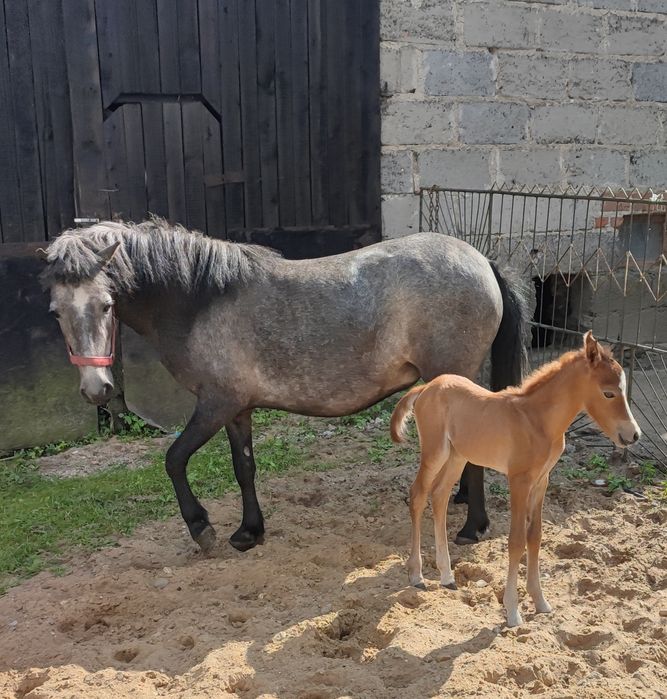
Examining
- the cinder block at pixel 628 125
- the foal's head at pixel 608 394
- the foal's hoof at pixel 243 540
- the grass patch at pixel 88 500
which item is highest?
the cinder block at pixel 628 125

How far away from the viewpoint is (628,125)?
25.2 feet

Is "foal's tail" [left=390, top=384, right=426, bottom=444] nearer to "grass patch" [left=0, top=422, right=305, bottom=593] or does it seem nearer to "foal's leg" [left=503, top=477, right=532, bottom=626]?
"foal's leg" [left=503, top=477, right=532, bottom=626]

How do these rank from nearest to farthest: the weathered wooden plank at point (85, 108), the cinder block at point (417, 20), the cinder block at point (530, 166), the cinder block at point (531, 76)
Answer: the weathered wooden plank at point (85, 108)
the cinder block at point (417, 20)
the cinder block at point (531, 76)
the cinder block at point (530, 166)

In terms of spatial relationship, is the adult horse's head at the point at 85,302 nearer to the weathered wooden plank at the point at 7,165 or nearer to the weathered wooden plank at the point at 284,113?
the weathered wooden plank at the point at 7,165

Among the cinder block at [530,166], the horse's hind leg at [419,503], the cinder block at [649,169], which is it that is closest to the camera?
the horse's hind leg at [419,503]

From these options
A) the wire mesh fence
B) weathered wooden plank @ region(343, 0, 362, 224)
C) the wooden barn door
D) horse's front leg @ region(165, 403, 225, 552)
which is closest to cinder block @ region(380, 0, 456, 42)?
the wooden barn door

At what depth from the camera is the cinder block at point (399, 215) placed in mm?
6910

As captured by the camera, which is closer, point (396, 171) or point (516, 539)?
point (516, 539)

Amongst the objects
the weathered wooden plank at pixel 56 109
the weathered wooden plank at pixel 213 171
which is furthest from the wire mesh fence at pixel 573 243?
the weathered wooden plank at pixel 56 109

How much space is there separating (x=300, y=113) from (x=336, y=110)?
337 millimetres

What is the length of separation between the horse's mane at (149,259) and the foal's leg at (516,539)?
1.84 metres

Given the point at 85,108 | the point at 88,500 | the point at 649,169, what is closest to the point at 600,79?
the point at 649,169

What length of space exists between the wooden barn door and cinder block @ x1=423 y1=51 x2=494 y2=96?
53 centimetres

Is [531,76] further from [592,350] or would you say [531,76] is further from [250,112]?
[592,350]
